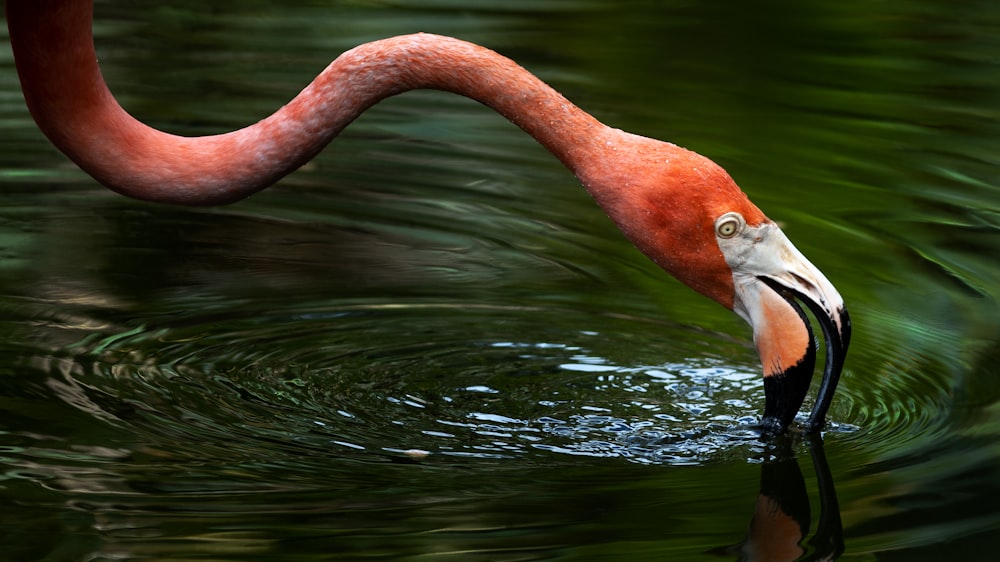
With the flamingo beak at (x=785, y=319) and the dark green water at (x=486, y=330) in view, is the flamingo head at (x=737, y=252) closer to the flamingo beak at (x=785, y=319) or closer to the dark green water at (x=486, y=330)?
the flamingo beak at (x=785, y=319)

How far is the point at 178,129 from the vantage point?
7371mm

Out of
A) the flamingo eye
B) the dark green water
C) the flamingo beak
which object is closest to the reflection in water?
the dark green water

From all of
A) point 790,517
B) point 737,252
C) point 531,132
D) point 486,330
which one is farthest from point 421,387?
point 790,517

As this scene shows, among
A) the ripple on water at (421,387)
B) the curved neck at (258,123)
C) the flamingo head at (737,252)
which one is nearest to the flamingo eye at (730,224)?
the flamingo head at (737,252)

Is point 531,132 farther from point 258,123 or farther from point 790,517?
point 790,517

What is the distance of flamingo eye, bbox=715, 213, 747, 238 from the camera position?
439cm

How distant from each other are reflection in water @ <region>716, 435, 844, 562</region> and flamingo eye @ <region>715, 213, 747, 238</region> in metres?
0.62

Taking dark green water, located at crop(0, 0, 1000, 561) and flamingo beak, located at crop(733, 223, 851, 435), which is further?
flamingo beak, located at crop(733, 223, 851, 435)

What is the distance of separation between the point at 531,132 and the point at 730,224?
66cm

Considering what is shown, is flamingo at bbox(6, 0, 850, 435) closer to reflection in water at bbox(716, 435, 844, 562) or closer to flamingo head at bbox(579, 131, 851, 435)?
flamingo head at bbox(579, 131, 851, 435)

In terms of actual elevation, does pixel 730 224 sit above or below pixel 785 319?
above

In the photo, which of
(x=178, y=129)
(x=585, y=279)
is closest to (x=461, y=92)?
(x=585, y=279)

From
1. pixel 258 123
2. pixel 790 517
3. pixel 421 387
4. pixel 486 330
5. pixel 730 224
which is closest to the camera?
pixel 790 517

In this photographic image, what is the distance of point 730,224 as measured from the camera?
4398 millimetres
